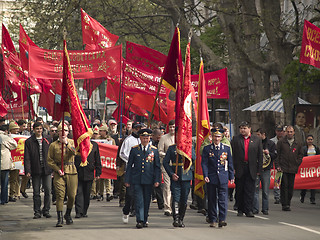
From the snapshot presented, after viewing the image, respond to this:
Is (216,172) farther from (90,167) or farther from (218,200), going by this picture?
(90,167)

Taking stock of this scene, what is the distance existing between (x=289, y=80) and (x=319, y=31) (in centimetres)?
462

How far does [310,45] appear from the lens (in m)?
17.9

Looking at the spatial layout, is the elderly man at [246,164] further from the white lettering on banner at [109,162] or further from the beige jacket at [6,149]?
the beige jacket at [6,149]

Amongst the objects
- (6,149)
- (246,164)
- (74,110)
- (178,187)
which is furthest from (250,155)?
(6,149)

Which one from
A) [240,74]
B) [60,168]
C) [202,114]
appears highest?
[240,74]

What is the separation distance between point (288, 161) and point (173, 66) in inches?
165

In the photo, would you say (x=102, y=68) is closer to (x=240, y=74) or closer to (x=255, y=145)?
(x=255, y=145)

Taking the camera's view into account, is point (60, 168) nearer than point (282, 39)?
Yes

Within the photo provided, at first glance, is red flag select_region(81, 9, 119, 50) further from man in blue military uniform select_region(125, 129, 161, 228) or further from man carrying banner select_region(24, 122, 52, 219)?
man in blue military uniform select_region(125, 129, 161, 228)

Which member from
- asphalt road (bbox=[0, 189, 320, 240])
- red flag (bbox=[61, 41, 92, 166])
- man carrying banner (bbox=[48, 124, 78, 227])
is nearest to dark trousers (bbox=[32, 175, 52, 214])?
asphalt road (bbox=[0, 189, 320, 240])

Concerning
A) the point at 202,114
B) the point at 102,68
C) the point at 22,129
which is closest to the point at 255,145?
the point at 202,114

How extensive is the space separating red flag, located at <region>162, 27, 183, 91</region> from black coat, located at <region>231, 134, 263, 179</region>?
200cm

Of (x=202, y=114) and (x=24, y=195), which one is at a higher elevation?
(x=202, y=114)

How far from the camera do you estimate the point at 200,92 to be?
13258mm
